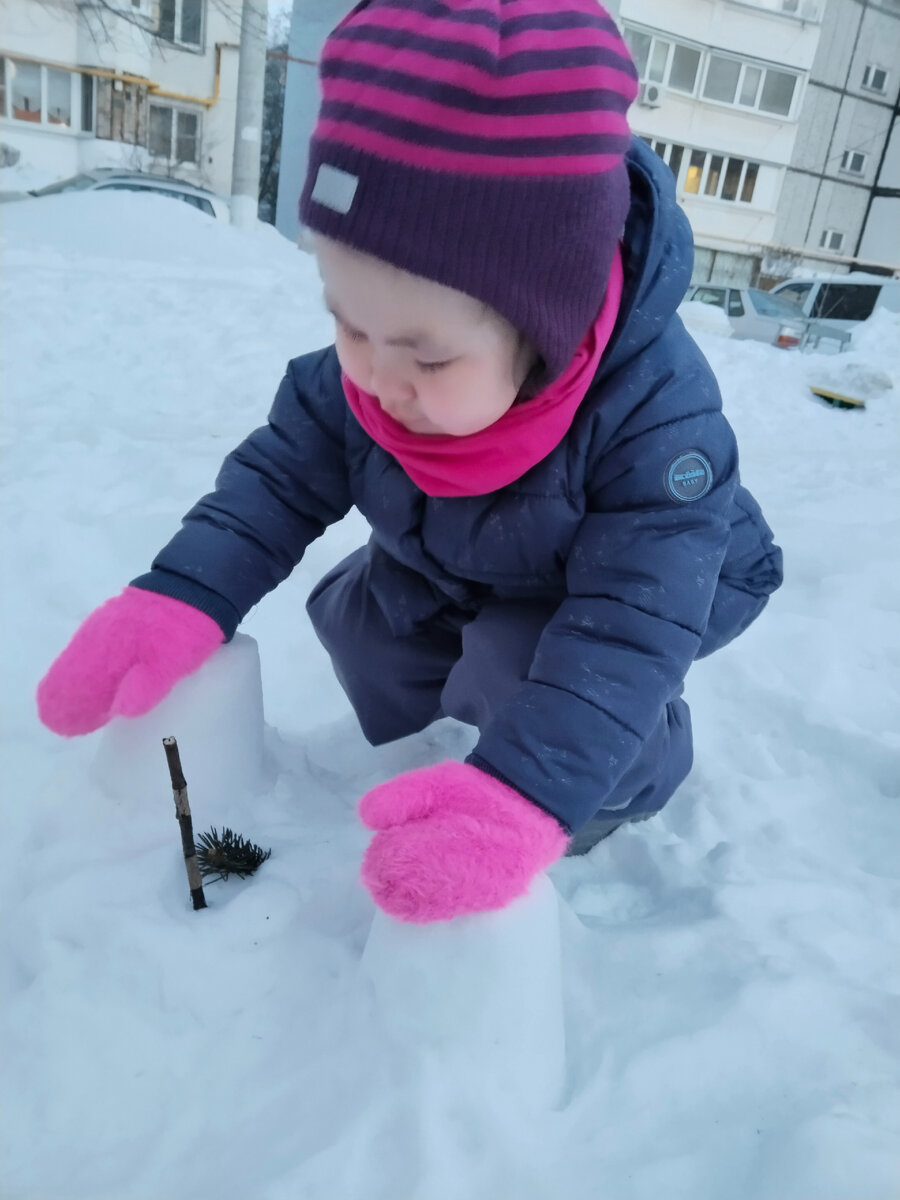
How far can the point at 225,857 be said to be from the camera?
1136 mm

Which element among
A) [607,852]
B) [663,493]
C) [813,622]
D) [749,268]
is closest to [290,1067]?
[607,852]

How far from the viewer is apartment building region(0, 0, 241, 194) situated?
47.9 feet

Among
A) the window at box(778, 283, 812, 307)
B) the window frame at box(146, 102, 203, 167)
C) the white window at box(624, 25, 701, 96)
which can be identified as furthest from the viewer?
the window frame at box(146, 102, 203, 167)

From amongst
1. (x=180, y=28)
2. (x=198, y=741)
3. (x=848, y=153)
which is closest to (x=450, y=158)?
(x=198, y=741)

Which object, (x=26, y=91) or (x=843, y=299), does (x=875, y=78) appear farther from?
(x=26, y=91)

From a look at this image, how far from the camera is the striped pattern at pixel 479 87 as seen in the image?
884 millimetres

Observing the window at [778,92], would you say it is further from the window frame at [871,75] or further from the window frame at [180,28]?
the window frame at [180,28]

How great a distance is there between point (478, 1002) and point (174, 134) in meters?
18.5

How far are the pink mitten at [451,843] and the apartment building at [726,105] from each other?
54.1ft

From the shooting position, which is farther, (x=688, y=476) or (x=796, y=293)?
(x=796, y=293)

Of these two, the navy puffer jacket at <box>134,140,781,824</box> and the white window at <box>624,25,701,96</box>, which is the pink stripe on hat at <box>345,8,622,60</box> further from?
the white window at <box>624,25,701,96</box>

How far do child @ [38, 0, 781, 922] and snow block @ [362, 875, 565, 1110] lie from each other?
0.14 ft

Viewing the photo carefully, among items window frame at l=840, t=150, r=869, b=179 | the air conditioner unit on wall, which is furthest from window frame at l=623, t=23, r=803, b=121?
window frame at l=840, t=150, r=869, b=179

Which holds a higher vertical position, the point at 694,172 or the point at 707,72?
the point at 707,72
